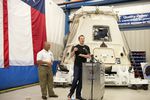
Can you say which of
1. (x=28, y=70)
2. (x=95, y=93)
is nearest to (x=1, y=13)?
(x=28, y=70)

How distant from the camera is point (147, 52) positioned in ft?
37.4

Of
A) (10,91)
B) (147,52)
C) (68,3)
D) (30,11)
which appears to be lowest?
(10,91)

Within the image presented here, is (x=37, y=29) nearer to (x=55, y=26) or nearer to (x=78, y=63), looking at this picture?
(x=55, y=26)

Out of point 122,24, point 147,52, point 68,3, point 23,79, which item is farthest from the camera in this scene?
point 68,3

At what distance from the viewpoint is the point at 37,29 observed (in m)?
8.96

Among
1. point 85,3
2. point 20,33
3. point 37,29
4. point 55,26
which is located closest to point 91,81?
point 20,33

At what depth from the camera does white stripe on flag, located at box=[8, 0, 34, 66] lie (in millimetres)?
7293

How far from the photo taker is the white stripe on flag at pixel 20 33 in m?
7.29

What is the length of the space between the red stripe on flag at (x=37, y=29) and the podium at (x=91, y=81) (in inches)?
152

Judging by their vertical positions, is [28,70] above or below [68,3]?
below

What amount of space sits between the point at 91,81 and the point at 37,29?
14.7ft

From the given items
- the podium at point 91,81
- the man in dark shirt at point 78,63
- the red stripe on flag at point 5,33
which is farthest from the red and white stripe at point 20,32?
the podium at point 91,81

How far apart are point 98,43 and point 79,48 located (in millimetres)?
3474

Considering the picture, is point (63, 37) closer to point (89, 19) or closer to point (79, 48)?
point (89, 19)
